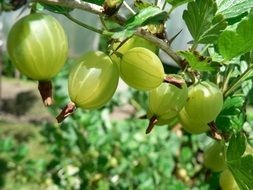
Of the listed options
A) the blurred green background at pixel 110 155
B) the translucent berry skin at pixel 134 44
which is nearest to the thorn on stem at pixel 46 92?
the translucent berry skin at pixel 134 44

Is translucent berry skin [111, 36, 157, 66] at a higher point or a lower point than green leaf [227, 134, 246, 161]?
higher

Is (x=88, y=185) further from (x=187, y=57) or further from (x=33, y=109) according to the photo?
(x=33, y=109)

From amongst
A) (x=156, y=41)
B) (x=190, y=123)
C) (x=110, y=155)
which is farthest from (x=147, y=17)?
(x=110, y=155)

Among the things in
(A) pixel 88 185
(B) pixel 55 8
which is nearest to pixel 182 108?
(B) pixel 55 8

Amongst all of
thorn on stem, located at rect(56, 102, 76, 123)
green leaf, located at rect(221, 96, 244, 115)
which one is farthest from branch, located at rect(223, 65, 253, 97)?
thorn on stem, located at rect(56, 102, 76, 123)

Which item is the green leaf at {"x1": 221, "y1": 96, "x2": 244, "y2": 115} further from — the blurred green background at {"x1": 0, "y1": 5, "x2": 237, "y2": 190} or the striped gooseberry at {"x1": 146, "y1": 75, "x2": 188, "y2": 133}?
the blurred green background at {"x1": 0, "y1": 5, "x2": 237, "y2": 190}

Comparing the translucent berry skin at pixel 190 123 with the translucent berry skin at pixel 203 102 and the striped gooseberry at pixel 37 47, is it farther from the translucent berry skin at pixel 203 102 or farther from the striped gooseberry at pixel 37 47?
the striped gooseberry at pixel 37 47
